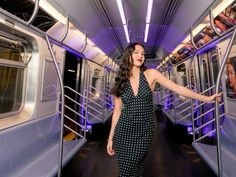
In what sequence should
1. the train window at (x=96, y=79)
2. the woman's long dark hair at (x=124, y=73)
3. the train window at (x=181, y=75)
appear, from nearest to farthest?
the woman's long dark hair at (x=124, y=73), the train window at (x=181, y=75), the train window at (x=96, y=79)

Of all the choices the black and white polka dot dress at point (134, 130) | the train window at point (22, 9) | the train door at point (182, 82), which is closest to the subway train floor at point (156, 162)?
the train door at point (182, 82)

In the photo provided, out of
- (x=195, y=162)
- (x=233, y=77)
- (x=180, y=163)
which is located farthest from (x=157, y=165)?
(x=233, y=77)

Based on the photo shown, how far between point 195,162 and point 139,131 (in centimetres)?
276

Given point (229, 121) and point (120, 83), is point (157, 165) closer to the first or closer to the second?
point (229, 121)

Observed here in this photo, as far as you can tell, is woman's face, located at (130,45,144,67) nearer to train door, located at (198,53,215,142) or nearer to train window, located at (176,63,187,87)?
train door, located at (198,53,215,142)

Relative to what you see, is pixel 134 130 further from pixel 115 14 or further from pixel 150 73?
pixel 115 14

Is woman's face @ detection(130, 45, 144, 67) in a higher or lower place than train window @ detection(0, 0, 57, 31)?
lower

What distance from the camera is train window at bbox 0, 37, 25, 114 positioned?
7.86ft

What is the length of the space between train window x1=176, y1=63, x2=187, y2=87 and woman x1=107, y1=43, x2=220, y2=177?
16.8 feet

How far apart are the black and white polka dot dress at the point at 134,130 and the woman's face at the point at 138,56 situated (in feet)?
0.70

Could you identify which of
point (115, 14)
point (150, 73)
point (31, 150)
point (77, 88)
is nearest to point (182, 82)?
point (115, 14)

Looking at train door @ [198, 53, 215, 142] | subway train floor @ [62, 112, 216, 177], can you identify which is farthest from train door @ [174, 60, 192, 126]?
train door @ [198, 53, 215, 142]

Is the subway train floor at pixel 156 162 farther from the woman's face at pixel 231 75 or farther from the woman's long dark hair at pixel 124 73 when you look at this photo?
the woman's long dark hair at pixel 124 73

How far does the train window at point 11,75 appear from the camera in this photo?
2396mm
